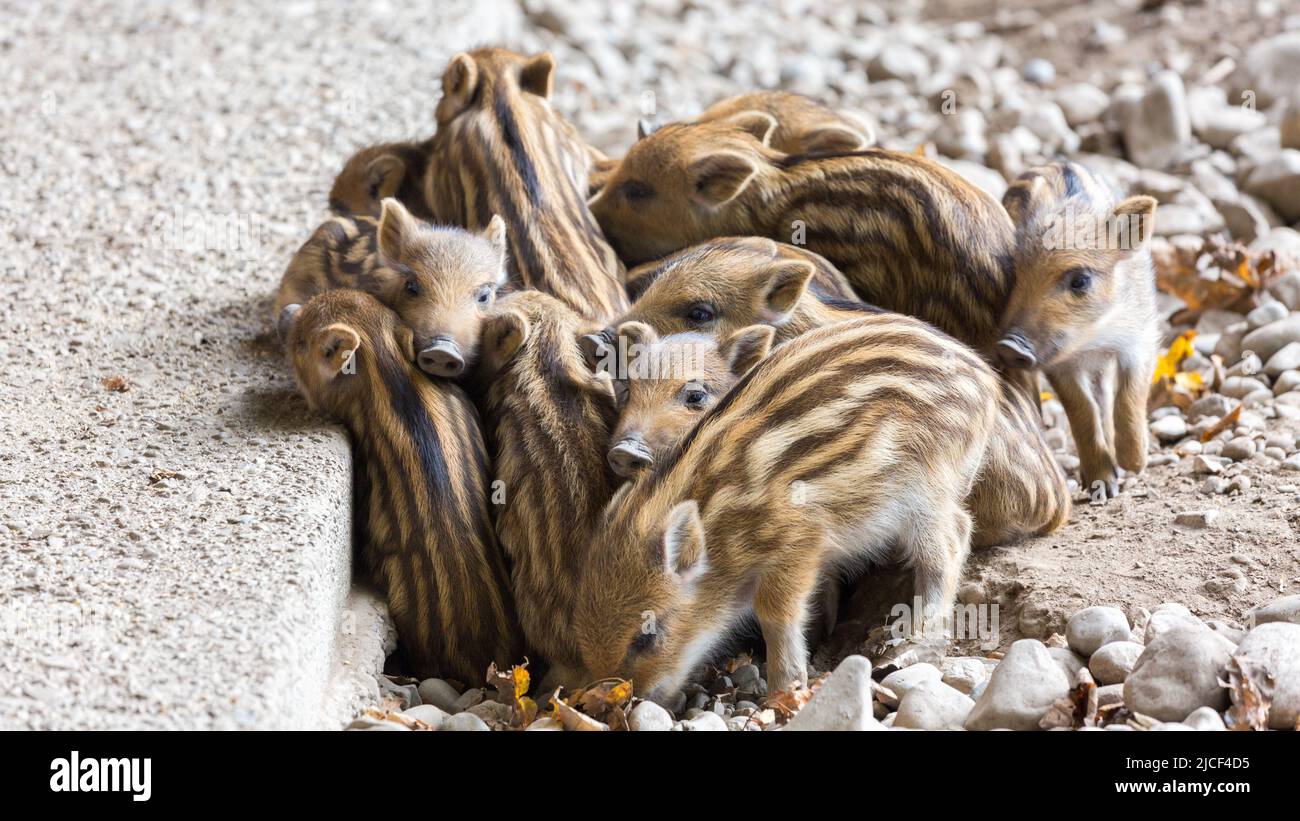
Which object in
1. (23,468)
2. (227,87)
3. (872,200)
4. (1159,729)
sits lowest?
(1159,729)

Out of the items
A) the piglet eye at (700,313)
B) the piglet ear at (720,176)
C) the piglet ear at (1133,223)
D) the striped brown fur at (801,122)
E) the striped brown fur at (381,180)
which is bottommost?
the piglet eye at (700,313)

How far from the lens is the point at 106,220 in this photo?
565cm

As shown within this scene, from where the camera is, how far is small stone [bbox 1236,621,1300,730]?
10.6 ft

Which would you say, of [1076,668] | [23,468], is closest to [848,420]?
[1076,668]

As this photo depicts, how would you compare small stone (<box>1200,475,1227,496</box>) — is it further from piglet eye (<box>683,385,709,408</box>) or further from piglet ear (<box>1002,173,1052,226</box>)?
piglet eye (<box>683,385,709,408</box>)

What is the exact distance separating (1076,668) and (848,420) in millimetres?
863

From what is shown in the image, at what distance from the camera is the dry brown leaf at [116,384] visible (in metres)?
4.49

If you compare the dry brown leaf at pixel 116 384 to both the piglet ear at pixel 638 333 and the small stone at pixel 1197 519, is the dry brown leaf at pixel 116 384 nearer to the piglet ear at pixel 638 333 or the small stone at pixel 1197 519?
the piglet ear at pixel 638 333

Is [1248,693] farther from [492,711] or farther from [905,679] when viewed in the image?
[492,711]

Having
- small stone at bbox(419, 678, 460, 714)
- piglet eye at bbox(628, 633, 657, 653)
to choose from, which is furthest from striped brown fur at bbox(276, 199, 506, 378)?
piglet eye at bbox(628, 633, 657, 653)

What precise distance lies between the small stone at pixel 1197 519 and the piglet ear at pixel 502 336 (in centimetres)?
207

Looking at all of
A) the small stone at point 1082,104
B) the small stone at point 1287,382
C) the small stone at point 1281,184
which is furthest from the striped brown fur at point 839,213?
the small stone at point 1082,104
